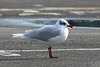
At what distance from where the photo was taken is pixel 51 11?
62.9 ft

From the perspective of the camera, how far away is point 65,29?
9195 millimetres

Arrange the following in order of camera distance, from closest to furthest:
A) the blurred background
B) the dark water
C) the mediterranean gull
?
the mediterranean gull
the dark water
the blurred background

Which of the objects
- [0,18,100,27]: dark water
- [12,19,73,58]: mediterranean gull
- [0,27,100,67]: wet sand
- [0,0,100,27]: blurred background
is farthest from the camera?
[0,0,100,27]: blurred background

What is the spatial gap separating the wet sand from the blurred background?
11.3 ft

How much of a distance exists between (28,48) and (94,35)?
286 cm

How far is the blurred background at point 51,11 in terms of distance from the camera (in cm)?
1658

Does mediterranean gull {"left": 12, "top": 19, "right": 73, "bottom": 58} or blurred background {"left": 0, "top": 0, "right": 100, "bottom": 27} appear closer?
mediterranean gull {"left": 12, "top": 19, "right": 73, "bottom": 58}

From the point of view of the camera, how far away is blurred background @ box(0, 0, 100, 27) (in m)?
16.6

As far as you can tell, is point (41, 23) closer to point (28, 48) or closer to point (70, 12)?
point (70, 12)

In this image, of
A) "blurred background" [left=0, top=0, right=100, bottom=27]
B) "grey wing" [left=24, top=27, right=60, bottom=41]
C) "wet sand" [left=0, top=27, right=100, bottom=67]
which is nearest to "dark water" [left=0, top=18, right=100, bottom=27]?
→ "blurred background" [left=0, top=0, right=100, bottom=27]

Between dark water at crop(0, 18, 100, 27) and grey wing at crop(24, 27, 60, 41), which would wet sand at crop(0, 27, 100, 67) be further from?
dark water at crop(0, 18, 100, 27)

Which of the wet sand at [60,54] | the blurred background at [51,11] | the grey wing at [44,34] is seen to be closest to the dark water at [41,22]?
the blurred background at [51,11]

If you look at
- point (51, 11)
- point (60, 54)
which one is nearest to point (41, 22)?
point (51, 11)

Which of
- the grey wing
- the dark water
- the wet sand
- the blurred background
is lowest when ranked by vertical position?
the blurred background
